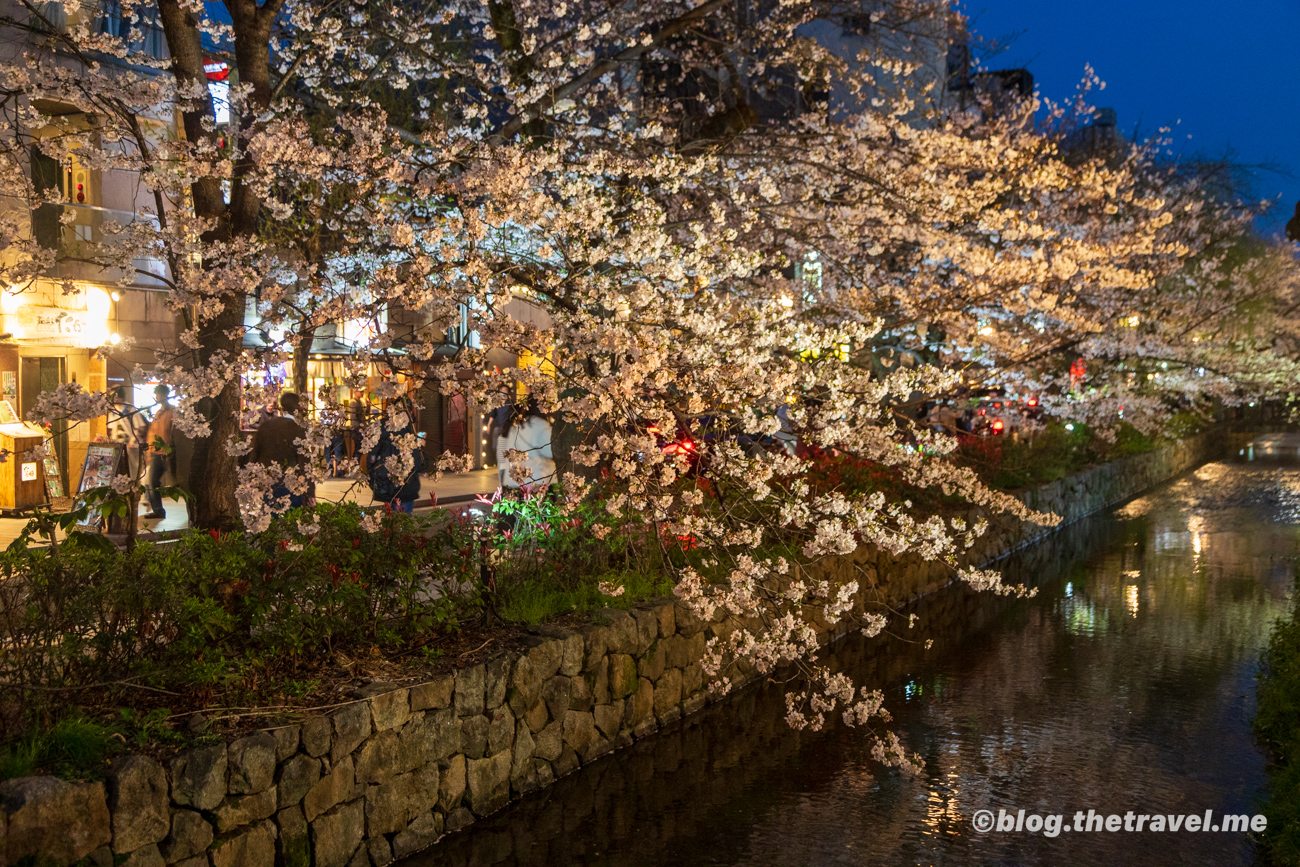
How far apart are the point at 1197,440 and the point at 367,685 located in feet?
110

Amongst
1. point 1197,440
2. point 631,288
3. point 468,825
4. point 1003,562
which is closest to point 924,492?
point 1003,562

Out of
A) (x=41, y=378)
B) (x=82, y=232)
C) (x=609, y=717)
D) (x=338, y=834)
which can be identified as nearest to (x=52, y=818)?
(x=338, y=834)

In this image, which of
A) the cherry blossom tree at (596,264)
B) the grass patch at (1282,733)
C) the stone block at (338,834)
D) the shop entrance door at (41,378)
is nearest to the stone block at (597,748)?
the cherry blossom tree at (596,264)

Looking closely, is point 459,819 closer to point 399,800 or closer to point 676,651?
point 399,800

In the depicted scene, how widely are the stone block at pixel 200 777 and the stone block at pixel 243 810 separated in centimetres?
5

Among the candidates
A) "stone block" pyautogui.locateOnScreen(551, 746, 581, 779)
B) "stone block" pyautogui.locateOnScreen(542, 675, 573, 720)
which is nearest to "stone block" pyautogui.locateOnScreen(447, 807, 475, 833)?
"stone block" pyautogui.locateOnScreen(551, 746, 581, 779)

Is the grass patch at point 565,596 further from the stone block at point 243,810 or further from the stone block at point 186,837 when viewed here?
the stone block at point 186,837

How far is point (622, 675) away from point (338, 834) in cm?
267

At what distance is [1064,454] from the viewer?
20.4 metres

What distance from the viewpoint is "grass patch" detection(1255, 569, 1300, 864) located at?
5.17 m

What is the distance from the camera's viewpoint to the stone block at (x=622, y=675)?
7.33 metres

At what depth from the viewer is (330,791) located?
5160 mm

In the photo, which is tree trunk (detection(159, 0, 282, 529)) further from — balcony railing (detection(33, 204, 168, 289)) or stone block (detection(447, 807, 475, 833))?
balcony railing (detection(33, 204, 168, 289))

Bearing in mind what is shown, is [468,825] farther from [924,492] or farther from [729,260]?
[924,492]
